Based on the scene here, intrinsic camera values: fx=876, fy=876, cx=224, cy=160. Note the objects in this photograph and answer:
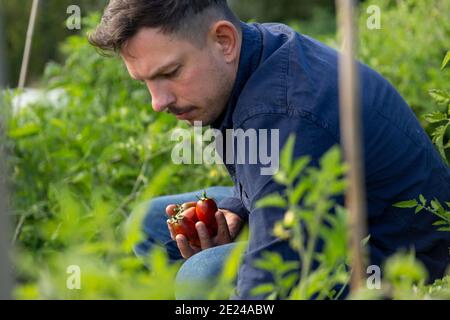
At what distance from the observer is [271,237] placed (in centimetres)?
177

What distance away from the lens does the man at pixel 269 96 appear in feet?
6.49

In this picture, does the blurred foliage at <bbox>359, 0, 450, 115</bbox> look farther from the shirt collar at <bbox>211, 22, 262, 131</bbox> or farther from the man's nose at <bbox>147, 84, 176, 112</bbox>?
the man's nose at <bbox>147, 84, 176, 112</bbox>

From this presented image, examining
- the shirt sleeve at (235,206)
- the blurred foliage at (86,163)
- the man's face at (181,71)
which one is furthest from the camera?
the blurred foliage at (86,163)

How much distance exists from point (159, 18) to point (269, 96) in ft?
1.07

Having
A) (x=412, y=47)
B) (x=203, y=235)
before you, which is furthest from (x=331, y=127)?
(x=412, y=47)

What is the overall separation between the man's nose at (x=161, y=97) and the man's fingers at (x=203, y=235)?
0.43 meters

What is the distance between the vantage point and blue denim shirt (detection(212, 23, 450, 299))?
1945 millimetres

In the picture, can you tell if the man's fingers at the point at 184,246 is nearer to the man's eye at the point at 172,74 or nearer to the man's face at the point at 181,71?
the man's face at the point at 181,71

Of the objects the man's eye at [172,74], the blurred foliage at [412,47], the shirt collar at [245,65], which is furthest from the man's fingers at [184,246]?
the blurred foliage at [412,47]

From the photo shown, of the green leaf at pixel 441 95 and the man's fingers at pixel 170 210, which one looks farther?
the man's fingers at pixel 170 210

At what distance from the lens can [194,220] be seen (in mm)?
2514
